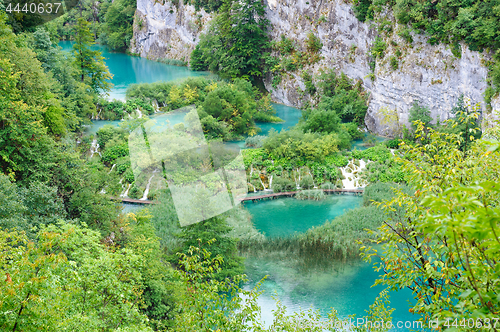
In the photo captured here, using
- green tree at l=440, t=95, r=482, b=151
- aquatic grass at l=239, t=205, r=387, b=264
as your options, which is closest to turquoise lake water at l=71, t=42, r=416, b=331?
aquatic grass at l=239, t=205, r=387, b=264

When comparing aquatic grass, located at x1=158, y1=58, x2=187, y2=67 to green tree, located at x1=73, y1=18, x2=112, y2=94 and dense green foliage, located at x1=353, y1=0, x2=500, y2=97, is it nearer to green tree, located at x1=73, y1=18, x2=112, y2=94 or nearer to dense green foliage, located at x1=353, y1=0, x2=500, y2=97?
green tree, located at x1=73, y1=18, x2=112, y2=94

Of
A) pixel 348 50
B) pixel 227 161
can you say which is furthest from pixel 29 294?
pixel 348 50

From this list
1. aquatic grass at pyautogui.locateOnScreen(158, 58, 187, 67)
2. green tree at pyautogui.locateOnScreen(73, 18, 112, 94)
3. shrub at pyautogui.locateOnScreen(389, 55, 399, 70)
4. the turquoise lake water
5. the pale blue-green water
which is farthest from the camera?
aquatic grass at pyautogui.locateOnScreen(158, 58, 187, 67)

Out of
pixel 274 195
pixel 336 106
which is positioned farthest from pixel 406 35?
pixel 274 195

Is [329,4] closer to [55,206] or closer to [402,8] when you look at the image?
[402,8]

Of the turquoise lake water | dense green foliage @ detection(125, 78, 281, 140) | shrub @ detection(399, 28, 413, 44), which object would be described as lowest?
the turquoise lake water

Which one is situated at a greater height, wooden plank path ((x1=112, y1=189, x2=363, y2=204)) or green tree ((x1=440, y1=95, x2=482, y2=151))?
green tree ((x1=440, y1=95, x2=482, y2=151))

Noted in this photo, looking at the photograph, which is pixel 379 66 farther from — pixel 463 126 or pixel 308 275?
pixel 308 275
